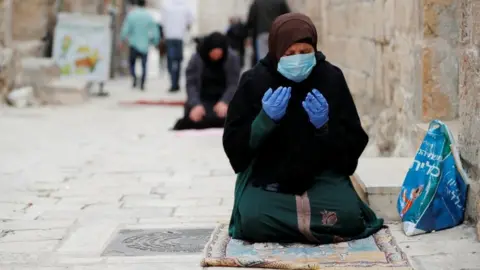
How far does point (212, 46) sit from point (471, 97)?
14.5 ft

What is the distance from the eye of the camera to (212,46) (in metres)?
8.34

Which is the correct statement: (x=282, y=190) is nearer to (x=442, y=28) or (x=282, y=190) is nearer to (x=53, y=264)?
(x=53, y=264)

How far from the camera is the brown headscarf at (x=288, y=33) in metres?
3.99

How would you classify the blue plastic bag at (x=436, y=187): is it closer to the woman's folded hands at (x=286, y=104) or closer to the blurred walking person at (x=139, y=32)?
the woman's folded hands at (x=286, y=104)

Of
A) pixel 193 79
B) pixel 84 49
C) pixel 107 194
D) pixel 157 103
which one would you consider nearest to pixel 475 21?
pixel 107 194

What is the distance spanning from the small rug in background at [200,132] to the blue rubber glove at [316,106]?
14.5 ft

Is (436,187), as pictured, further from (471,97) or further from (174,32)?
(174,32)

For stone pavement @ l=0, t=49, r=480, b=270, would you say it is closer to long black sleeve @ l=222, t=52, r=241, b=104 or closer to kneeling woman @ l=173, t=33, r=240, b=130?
kneeling woman @ l=173, t=33, r=240, b=130

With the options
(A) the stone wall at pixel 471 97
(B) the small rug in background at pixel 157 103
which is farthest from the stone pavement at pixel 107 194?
(B) the small rug in background at pixel 157 103

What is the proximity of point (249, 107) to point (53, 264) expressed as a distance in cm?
110

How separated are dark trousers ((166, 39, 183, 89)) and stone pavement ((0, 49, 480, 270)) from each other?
4.56m

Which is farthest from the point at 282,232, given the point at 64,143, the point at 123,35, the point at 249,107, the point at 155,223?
the point at 123,35

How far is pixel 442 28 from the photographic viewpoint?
5410mm

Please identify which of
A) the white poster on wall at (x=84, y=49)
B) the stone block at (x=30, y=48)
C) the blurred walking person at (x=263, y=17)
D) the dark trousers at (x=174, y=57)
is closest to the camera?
the blurred walking person at (x=263, y=17)
